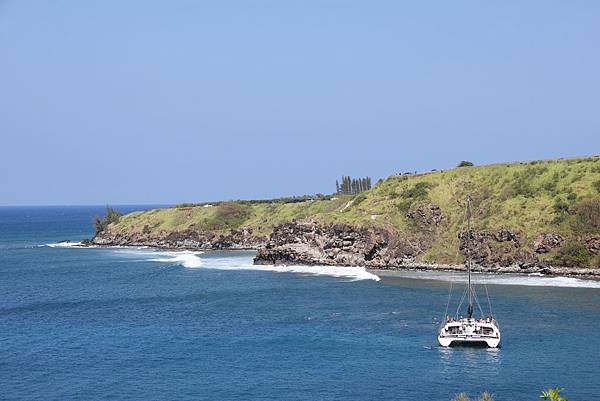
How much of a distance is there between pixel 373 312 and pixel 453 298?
14.4 meters

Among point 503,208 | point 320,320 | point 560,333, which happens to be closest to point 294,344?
point 320,320

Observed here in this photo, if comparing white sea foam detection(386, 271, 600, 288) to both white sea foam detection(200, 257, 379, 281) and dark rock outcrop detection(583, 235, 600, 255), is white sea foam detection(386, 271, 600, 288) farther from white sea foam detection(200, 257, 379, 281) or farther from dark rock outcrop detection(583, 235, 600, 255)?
dark rock outcrop detection(583, 235, 600, 255)

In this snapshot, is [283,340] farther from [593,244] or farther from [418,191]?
[418,191]

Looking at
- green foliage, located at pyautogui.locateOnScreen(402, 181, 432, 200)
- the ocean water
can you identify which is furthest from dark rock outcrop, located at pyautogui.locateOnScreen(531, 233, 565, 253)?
green foliage, located at pyautogui.locateOnScreen(402, 181, 432, 200)

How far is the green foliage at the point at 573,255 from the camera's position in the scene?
400 feet

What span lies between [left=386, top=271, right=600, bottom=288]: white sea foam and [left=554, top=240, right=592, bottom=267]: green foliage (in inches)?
216

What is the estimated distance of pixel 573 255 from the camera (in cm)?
12319

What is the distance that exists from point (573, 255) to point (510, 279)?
13506 mm

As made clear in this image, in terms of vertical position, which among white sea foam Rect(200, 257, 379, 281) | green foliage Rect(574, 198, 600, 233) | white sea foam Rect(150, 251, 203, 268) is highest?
green foliage Rect(574, 198, 600, 233)

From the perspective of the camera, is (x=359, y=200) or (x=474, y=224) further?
(x=359, y=200)

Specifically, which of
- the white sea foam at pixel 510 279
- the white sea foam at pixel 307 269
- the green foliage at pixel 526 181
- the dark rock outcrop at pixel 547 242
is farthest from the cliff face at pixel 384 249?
the green foliage at pixel 526 181

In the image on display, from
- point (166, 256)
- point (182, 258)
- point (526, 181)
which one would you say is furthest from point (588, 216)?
point (166, 256)

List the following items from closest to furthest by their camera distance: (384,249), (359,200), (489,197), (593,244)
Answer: (593,244) < (384,249) < (489,197) < (359,200)

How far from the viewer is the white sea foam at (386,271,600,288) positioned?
11069cm
